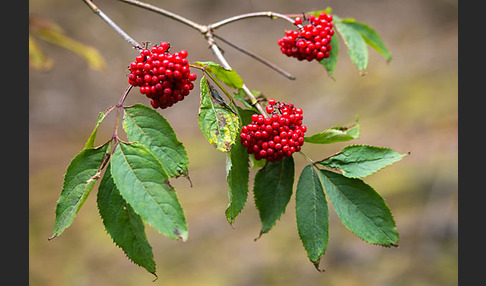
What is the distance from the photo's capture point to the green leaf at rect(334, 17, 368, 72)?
1.63m

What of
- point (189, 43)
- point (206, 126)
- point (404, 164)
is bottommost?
point (404, 164)

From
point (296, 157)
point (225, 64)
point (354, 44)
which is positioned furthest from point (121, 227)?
point (296, 157)

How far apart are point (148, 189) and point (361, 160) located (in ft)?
1.83

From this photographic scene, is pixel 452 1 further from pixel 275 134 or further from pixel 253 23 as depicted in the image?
pixel 275 134

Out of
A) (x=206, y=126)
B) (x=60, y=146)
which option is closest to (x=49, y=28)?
(x=206, y=126)

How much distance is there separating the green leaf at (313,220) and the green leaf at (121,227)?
38cm

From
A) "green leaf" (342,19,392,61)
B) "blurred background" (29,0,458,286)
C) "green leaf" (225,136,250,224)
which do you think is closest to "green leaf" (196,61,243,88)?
"green leaf" (225,136,250,224)

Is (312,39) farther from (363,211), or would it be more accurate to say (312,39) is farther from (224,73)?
(363,211)

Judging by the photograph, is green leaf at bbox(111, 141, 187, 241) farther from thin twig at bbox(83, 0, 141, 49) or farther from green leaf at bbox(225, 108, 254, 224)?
thin twig at bbox(83, 0, 141, 49)

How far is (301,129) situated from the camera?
126 cm

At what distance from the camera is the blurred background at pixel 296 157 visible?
348 cm

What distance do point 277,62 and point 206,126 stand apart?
5382 mm

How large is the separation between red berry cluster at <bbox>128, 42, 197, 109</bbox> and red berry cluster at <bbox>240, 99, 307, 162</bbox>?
193 millimetres

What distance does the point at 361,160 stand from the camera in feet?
4.15
